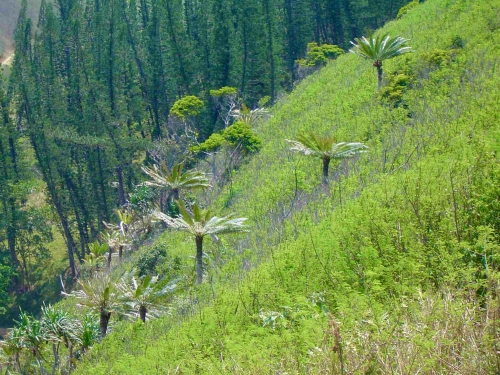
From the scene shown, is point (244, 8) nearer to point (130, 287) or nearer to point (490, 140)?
point (130, 287)

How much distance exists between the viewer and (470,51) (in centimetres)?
1595

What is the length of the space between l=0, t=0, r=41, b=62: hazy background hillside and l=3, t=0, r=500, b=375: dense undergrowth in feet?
227

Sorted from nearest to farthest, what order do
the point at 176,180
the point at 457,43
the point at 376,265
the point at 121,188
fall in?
the point at 376,265 → the point at 457,43 → the point at 176,180 → the point at 121,188

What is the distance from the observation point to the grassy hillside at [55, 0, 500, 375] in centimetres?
410

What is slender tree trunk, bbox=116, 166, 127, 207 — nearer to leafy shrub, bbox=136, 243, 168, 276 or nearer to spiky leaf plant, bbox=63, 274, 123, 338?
leafy shrub, bbox=136, 243, 168, 276

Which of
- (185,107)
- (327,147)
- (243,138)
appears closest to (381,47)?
(327,147)

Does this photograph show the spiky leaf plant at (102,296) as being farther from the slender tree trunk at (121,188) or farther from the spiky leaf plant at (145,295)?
the slender tree trunk at (121,188)

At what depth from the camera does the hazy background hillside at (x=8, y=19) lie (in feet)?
246

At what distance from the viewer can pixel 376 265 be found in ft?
20.3

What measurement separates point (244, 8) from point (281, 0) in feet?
A: 24.4

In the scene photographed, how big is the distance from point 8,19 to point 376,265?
84992 millimetres

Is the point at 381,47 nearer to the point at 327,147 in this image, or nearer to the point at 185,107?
the point at 327,147

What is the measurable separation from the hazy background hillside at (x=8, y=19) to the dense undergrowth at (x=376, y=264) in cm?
6917

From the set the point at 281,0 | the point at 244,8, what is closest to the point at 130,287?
the point at 244,8
